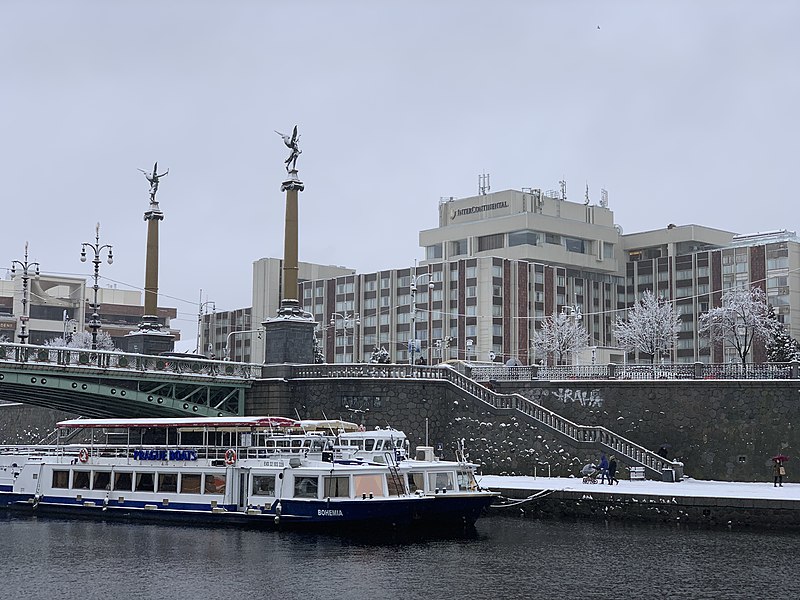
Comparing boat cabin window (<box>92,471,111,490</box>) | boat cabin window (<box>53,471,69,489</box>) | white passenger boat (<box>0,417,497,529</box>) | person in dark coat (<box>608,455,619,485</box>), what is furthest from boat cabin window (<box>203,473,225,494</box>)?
person in dark coat (<box>608,455,619,485</box>)

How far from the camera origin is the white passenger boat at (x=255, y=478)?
167 ft

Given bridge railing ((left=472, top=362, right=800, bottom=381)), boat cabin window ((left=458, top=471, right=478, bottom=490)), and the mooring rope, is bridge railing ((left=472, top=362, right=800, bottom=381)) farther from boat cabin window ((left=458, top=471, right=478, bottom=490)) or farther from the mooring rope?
boat cabin window ((left=458, top=471, right=478, bottom=490))

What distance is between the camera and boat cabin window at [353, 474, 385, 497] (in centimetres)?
5062

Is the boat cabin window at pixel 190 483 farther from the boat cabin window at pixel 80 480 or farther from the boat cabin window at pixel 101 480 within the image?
the boat cabin window at pixel 80 480

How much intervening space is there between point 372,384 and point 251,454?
615 inches

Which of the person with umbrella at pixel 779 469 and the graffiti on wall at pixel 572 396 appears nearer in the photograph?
the person with umbrella at pixel 779 469

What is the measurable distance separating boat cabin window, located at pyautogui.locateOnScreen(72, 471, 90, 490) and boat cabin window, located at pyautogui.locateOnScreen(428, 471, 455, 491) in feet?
65.6

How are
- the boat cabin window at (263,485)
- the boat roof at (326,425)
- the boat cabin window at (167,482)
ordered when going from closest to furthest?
the boat cabin window at (263,485) < the boat roof at (326,425) < the boat cabin window at (167,482)

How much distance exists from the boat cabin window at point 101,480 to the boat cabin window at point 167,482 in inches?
147

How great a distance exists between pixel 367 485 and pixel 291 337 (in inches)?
860

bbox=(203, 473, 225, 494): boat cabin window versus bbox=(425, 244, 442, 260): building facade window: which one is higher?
bbox=(425, 244, 442, 260): building facade window

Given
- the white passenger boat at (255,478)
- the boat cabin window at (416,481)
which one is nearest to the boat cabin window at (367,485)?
the white passenger boat at (255,478)

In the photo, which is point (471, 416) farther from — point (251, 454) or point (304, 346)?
point (251, 454)

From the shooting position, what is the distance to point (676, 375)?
6756 cm
